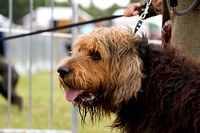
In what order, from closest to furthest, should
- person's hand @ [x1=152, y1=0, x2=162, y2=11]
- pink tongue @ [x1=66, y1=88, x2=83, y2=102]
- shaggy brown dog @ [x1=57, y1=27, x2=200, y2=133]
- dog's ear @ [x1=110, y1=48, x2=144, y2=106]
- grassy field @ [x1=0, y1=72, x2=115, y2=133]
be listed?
shaggy brown dog @ [x1=57, y1=27, x2=200, y2=133] → dog's ear @ [x1=110, y1=48, x2=144, y2=106] → pink tongue @ [x1=66, y1=88, x2=83, y2=102] → person's hand @ [x1=152, y1=0, x2=162, y2=11] → grassy field @ [x1=0, y1=72, x2=115, y2=133]

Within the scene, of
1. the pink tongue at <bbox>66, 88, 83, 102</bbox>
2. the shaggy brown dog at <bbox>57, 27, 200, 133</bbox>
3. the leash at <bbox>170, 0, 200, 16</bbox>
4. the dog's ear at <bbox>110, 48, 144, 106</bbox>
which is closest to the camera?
the shaggy brown dog at <bbox>57, 27, 200, 133</bbox>

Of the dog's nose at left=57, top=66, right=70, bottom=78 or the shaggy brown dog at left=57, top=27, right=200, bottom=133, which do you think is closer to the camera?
the shaggy brown dog at left=57, top=27, right=200, bottom=133

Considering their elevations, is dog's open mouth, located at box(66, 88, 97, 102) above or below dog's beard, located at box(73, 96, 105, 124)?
above

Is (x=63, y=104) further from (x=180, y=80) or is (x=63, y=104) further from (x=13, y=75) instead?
(x=180, y=80)

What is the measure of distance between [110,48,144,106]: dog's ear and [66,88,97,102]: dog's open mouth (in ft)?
0.75

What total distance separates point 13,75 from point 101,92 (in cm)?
626

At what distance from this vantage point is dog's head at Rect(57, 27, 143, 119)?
7.81 feet

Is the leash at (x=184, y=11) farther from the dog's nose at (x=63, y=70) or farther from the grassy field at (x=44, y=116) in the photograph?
the grassy field at (x=44, y=116)

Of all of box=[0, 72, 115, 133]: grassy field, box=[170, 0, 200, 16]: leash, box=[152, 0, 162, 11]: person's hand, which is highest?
box=[152, 0, 162, 11]: person's hand

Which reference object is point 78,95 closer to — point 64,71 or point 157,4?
point 64,71

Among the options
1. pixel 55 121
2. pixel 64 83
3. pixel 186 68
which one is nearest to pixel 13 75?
pixel 55 121

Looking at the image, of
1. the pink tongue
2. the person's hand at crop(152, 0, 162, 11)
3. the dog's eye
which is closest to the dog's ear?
the dog's eye

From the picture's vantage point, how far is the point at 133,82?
2348 mm

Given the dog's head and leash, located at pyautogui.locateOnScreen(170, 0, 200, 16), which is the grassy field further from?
leash, located at pyautogui.locateOnScreen(170, 0, 200, 16)
